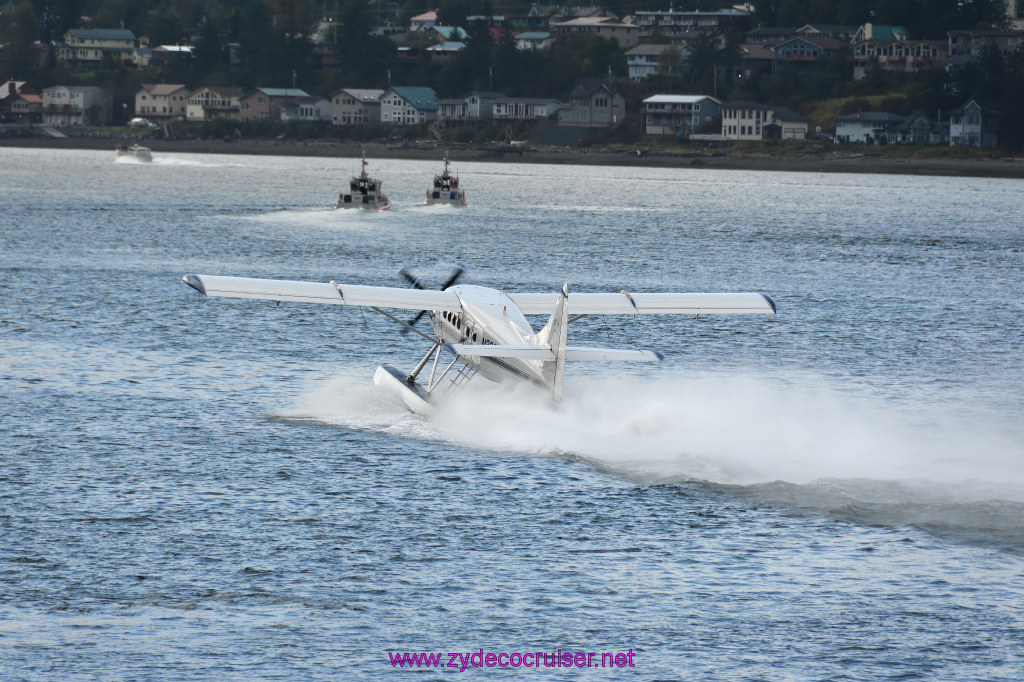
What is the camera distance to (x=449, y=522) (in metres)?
22.3

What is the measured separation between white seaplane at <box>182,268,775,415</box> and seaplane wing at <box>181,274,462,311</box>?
23mm

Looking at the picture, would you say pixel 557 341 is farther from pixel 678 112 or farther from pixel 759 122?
pixel 678 112

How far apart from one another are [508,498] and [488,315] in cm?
669

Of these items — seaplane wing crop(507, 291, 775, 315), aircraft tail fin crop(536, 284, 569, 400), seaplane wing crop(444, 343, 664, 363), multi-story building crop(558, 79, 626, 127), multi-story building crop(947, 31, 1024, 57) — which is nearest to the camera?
seaplane wing crop(444, 343, 664, 363)

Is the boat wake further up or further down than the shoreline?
further down

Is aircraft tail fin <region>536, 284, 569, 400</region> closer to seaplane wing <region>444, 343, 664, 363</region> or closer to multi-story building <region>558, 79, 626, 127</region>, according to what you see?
seaplane wing <region>444, 343, 664, 363</region>

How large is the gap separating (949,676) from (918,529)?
562cm

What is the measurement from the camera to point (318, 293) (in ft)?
93.8

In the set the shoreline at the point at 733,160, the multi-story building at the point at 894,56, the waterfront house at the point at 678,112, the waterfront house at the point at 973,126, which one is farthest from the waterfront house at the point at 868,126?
the multi-story building at the point at 894,56

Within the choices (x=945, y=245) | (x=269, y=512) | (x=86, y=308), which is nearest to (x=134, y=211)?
(x=86, y=308)

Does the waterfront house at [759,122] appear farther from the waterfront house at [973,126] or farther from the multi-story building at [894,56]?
the multi-story building at [894,56]

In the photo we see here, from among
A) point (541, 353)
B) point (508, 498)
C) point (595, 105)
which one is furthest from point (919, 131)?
point (508, 498)

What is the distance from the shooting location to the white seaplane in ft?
88.6

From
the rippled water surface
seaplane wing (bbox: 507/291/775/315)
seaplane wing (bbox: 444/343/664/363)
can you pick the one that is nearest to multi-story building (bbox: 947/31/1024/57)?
the rippled water surface
